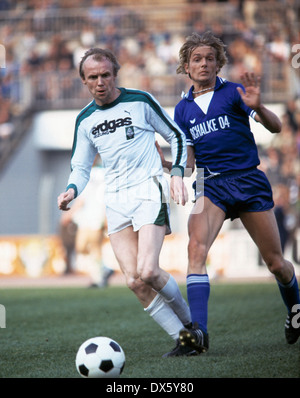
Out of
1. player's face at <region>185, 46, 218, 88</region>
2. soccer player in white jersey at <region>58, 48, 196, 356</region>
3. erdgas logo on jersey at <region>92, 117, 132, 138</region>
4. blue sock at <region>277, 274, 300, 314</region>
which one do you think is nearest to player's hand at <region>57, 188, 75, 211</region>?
soccer player in white jersey at <region>58, 48, 196, 356</region>

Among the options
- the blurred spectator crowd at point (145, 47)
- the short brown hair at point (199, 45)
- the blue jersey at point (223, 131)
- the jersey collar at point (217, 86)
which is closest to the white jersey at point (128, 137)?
the blue jersey at point (223, 131)

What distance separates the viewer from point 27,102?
21062mm

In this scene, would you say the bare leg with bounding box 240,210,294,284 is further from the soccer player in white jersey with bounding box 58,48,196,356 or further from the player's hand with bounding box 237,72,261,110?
the player's hand with bounding box 237,72,261,110

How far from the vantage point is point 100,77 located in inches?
215

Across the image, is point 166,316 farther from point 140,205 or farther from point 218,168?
point 218,168

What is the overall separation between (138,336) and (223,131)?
2210 mm

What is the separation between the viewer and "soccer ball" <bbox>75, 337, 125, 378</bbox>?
456 cm

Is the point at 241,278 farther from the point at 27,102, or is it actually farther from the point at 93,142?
the point at 93,142

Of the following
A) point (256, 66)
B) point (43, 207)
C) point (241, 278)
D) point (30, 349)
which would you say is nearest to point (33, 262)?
point (43, 207)

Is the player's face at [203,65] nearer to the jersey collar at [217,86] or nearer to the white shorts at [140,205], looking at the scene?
the jersey collar at [217,86]
